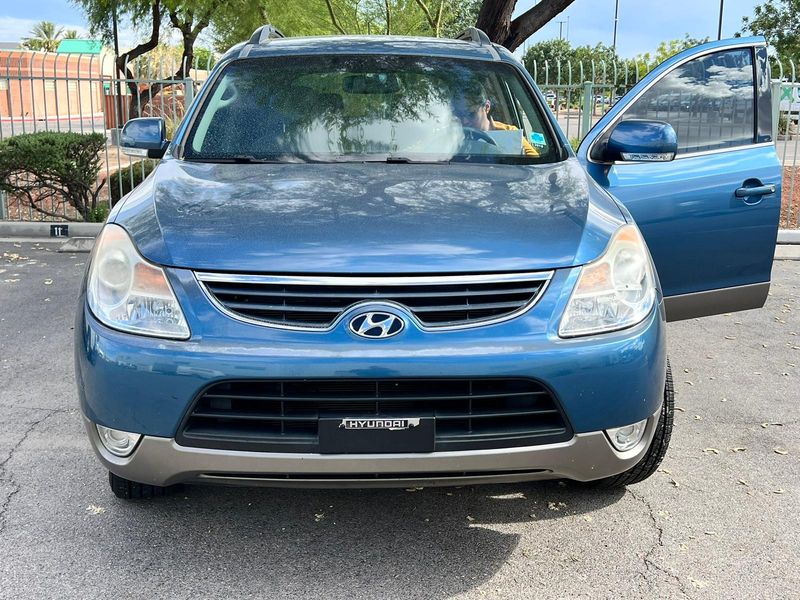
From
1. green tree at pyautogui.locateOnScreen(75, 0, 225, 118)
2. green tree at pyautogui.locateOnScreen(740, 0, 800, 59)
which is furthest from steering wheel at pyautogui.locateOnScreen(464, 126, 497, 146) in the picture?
green tree at pyautogui.locateOnScreen(740, 0, 800, 59)

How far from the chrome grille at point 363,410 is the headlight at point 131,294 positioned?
0.83 ft

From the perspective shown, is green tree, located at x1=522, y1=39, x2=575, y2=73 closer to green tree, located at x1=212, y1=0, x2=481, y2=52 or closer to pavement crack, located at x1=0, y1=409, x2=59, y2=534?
green tree, located at x1=212, y1=0, x2=481, y2=52

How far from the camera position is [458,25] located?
3394 centimetres

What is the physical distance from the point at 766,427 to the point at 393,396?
2.50 meters

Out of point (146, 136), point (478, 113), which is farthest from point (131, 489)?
point (478, 113)

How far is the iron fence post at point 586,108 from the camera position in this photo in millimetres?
10539

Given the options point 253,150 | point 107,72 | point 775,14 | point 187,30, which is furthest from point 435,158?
point 775,14

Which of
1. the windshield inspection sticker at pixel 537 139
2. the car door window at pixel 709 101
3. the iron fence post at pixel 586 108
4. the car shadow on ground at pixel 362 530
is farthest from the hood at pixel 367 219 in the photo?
the iron fence post at pixel 586 108

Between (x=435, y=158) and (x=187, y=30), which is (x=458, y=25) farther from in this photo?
(x=435, y=158)

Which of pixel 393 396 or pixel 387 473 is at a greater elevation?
pixel 393 396

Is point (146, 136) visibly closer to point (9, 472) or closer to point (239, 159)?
point (239, 159)

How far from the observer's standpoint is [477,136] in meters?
3.68

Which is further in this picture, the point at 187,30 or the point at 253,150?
the point at 187,30

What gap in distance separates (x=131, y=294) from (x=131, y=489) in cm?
96
